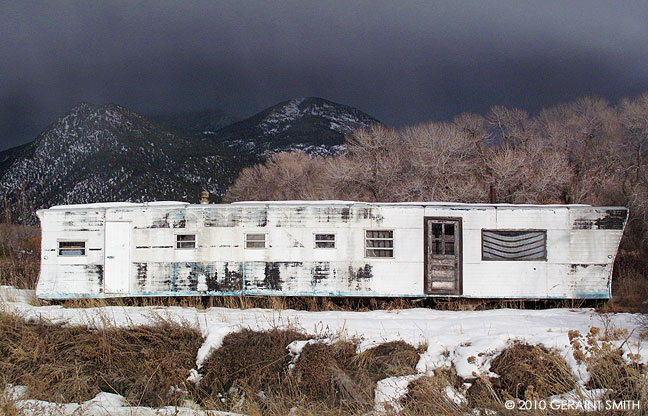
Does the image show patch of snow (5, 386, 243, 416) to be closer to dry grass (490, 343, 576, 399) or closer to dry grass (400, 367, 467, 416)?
dry grass (400, 367, 467, 416)

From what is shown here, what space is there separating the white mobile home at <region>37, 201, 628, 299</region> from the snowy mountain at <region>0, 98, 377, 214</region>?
43.3m

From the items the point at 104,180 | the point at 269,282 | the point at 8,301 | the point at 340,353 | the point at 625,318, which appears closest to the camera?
the point at 340,353

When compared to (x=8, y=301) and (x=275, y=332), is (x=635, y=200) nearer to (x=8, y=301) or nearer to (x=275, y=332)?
(x=275, y=332)

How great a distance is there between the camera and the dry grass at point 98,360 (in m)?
6.77

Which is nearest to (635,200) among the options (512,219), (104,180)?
(512,219)

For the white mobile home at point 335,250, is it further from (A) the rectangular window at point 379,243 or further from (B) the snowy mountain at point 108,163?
(B) the snowy mountain at point 108,163

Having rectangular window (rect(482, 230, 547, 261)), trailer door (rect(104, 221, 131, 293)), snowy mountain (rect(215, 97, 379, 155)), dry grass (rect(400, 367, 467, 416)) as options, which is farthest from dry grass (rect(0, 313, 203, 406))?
snowy mountain (rect(215, 97, 379, 155))

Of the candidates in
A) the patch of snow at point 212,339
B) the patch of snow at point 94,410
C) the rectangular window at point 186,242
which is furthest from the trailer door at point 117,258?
the patch of snow at point 94,410

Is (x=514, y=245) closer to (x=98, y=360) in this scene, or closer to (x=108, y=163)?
(x=98, y=360)

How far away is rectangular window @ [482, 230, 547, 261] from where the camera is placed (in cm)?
1084

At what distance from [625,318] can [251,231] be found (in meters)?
A: 7.66

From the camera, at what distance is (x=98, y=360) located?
754cm

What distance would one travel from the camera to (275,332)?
7812mm

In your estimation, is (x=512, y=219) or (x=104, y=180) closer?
(x=512, y=219)
